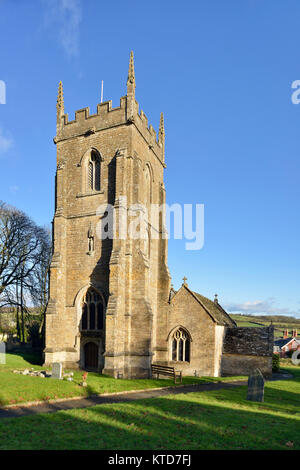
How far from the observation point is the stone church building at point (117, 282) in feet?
72.9

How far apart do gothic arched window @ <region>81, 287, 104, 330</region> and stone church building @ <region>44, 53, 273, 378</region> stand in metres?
0.07

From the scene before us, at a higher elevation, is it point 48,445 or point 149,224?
point 149,224

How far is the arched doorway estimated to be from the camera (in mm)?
23141

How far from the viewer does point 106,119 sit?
83.1 ft

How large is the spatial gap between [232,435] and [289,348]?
59.7 meters

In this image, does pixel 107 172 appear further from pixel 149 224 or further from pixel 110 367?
pixel 110 367

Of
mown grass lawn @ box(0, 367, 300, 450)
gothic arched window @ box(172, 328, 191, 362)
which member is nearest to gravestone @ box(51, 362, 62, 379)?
mown grass lawn @ box(0, 367, 300, 450)

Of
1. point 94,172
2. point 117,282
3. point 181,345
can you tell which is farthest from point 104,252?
point 181,345

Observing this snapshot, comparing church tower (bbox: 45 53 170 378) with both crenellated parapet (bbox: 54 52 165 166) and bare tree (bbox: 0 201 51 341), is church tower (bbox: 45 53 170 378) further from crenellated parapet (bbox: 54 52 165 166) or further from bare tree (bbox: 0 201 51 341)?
bare tree (bbox: 0 201 51 341)

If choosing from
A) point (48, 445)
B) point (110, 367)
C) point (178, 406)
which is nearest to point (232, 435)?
point (178, 406)

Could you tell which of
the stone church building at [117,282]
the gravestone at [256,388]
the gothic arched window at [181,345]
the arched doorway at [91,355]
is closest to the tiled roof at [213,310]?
the stone church building at [117,282]

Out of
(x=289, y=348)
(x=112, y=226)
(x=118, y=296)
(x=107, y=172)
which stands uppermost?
(x=107, y=172)

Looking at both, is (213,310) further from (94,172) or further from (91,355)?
(94,172)

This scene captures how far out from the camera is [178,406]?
12742 mm
